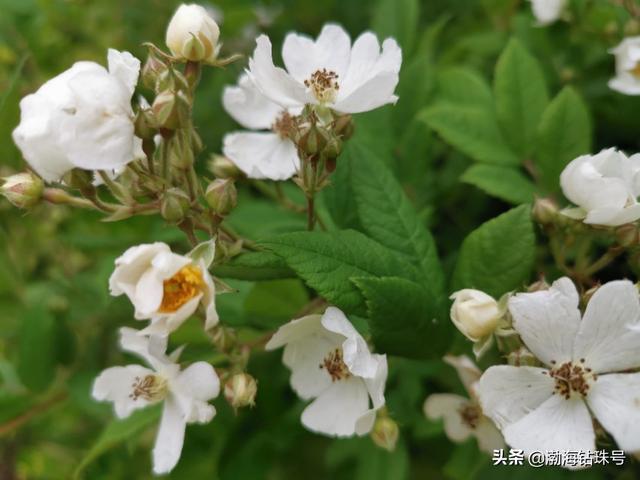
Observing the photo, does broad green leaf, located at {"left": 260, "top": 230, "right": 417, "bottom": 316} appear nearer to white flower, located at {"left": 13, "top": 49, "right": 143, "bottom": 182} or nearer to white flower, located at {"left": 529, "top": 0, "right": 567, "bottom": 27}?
white flower, located at {"left": 13, "top": 49, "right": 143, "bottom": 182}

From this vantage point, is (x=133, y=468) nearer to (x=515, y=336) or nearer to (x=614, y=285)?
(x=515, y=336)

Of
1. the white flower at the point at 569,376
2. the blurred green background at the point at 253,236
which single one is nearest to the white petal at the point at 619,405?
the white flower at the point at 569,376

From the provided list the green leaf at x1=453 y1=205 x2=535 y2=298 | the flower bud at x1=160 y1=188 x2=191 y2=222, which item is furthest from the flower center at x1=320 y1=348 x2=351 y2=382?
the flower bud at x1=160 y1=188 x2=191 y2=222

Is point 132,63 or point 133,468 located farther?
point 133,468

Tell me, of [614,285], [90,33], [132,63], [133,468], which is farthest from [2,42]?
[614,285]

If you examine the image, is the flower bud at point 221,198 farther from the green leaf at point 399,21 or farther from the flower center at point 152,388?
the green leaf at point 399,21

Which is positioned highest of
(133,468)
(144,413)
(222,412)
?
(144,413)

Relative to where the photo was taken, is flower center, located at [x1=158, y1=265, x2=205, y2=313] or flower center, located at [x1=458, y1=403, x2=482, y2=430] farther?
flower center, located at [x1=458, y1=403, x2=482, y2=430]
